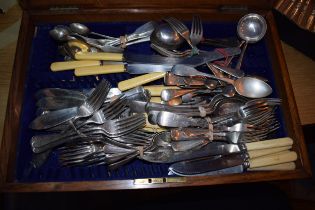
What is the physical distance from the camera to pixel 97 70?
89 centimetres

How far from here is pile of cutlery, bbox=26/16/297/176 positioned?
2.64ft

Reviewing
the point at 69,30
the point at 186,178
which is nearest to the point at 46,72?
the point at 69,30

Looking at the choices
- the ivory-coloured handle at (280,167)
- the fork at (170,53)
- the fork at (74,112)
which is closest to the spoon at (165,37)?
the fork at (170,53)

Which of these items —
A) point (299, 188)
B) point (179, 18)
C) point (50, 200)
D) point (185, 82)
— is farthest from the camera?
point (299, 188)

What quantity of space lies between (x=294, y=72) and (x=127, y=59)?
57cm

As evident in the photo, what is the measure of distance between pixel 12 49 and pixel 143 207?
689 mm

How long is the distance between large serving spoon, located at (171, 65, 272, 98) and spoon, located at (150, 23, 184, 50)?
10 centimetres

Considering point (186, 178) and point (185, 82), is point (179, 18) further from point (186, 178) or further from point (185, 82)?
point (186, 178)

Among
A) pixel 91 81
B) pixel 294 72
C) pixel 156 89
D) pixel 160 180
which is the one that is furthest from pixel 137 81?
pixel 294 72

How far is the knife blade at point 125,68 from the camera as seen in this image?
89 cm

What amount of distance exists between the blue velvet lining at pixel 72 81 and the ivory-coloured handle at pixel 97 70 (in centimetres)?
4

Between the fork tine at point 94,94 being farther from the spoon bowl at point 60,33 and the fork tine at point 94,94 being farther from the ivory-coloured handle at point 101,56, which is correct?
the spoon bowl at point 60,33

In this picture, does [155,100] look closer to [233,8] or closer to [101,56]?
[101,56]

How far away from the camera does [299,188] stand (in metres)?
1.17
